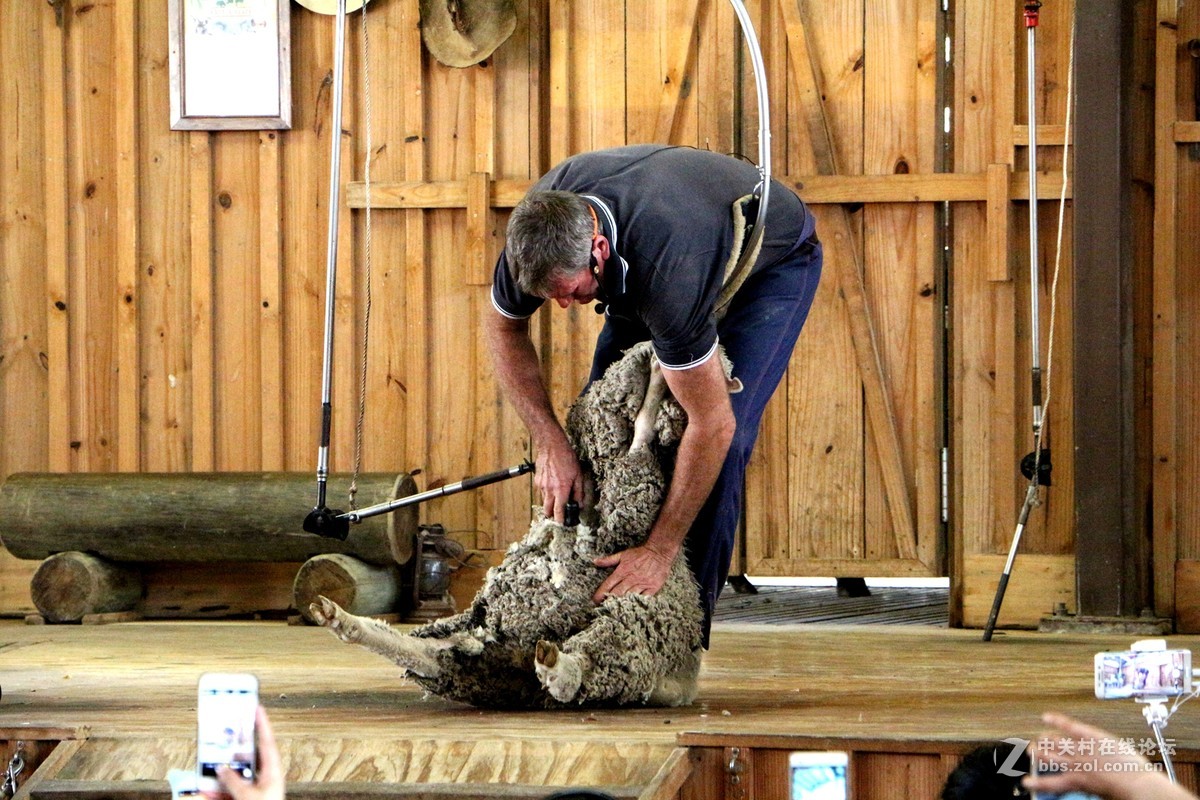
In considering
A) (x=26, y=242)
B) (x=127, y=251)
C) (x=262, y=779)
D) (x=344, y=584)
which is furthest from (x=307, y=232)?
(x=262, y=779)

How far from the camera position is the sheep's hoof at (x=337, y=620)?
2.70 metres

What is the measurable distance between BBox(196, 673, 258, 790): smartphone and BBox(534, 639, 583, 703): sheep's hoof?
4.48 feet

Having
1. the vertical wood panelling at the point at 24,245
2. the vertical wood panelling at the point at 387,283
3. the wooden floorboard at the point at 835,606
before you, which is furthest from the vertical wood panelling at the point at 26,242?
the wooden floorboard at the point at 835,606

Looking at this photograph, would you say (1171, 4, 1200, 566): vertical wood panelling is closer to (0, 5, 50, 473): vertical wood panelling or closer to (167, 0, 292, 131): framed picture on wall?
(167, 0, 292, 131): framed picture on wall

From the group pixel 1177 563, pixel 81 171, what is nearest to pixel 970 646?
pixel 1177 563

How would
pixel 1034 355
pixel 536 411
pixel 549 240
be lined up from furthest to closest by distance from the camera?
pixel 1034 355, pixel 536 411, pixel 549 240

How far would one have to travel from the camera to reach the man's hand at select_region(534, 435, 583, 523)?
319 centimetres

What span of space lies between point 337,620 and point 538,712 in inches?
20.5

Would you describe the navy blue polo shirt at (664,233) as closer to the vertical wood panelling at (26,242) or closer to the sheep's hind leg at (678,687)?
the sheep's hind leg at (678,687)

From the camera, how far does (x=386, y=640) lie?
288cm

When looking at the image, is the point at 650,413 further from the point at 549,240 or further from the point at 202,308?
the point at 202,308

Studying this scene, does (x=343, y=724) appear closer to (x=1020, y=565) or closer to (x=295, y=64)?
(x=1020, y=565)

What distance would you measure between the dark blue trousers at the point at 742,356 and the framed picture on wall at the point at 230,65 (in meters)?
2.55

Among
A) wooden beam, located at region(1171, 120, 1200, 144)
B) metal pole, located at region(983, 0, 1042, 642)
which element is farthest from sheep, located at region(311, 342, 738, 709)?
wooden beam, located at region(1171, 120, 1200, 144)
